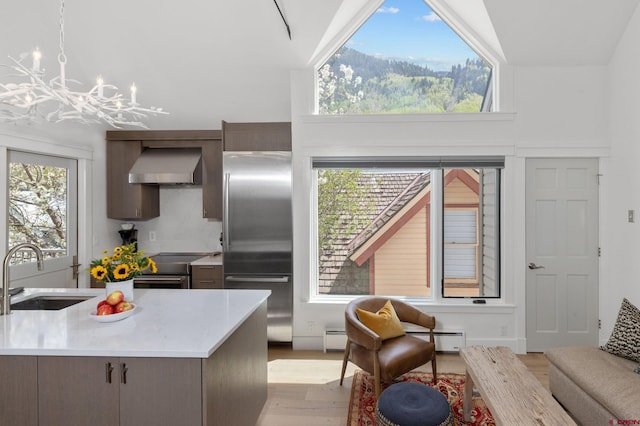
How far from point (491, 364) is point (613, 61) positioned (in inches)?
126

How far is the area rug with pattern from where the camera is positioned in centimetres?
263

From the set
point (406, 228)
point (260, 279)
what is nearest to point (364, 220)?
point (406, 228)

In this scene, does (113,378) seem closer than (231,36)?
Yes

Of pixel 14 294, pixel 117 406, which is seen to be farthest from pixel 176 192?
pixel 117 406

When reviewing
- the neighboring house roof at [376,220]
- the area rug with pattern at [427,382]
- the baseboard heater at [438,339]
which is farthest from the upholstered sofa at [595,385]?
the neighboring house roof at [376,220]

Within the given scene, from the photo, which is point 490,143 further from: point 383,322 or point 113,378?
point 113,378

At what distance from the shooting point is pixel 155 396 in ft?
5.46

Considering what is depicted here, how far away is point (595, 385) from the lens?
2.29m

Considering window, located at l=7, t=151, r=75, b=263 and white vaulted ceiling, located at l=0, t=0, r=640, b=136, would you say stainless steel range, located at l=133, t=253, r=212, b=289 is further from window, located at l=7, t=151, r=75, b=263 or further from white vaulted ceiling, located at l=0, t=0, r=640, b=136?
white vaulted ceiling, located at l=0, t=0, r=640, b=136

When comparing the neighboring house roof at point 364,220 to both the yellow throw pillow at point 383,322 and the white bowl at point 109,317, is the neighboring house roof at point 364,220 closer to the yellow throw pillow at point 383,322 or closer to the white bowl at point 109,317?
the yellow throw pillow at point 383,322

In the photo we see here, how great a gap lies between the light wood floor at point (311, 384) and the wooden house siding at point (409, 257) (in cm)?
75

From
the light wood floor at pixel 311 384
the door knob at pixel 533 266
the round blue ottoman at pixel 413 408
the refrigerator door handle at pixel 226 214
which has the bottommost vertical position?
the light wood floor at pixel 311 384

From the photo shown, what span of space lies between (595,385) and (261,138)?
3399 mm

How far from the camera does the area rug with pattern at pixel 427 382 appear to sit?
2.63 m
